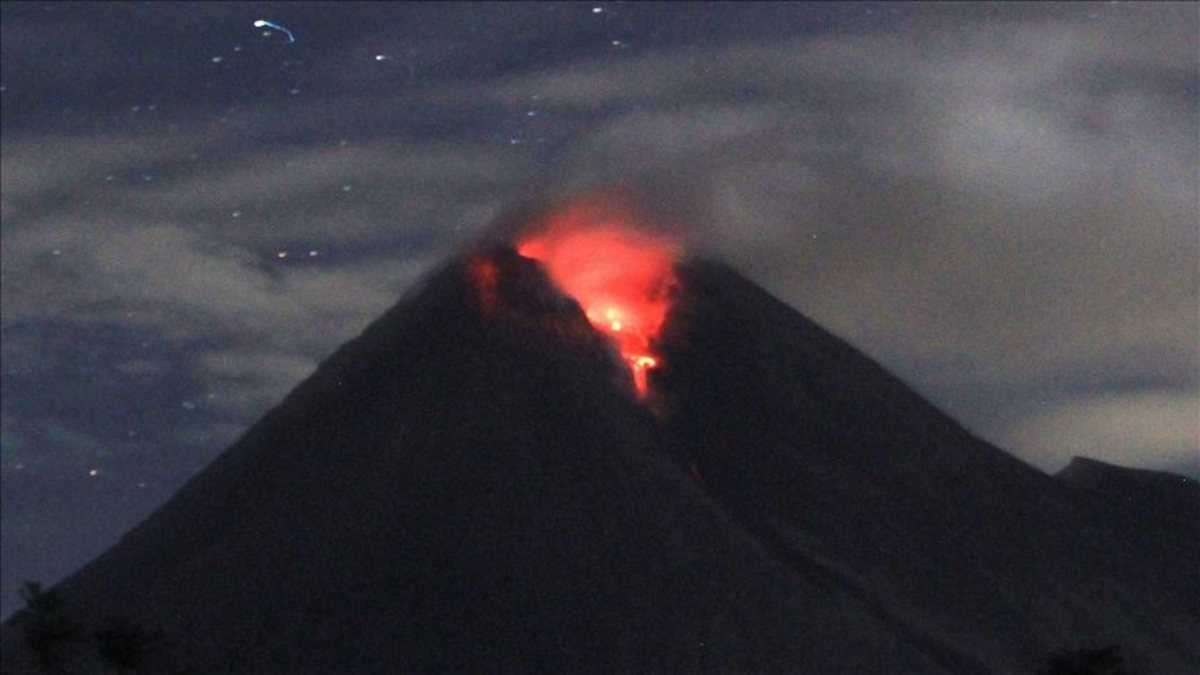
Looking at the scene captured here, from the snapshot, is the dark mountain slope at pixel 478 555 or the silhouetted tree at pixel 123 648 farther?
the dark mountain slope at pixel 478 555

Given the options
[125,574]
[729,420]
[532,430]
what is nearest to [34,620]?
[125,574]

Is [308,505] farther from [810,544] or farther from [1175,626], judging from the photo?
[1175,626]

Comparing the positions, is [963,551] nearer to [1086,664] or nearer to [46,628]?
[1086,664]

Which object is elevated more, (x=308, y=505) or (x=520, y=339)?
(x=520, y=339)

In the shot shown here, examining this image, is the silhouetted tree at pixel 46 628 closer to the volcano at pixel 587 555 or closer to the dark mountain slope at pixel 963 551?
the volcano at pixel 587 555

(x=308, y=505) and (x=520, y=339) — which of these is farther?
(x=520, y=339)

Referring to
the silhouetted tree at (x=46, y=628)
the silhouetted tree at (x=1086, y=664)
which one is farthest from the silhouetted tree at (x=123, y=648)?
the silhouetted tree at (x=1086, y=664)

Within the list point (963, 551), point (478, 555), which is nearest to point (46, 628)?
point (478, 555)
